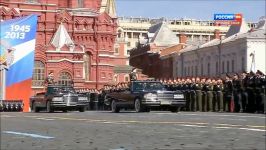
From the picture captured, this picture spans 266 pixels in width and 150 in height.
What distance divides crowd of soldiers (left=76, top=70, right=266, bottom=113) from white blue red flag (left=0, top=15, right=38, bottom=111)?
23661 millimetres

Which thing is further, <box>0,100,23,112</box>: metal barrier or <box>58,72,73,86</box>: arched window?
<box>58,72,73,86</box>: arched window

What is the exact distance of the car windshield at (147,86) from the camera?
2738 centimetres

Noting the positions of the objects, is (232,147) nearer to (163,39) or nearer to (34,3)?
(34,3)

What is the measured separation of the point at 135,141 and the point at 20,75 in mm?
42964

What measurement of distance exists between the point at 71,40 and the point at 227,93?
177 ft

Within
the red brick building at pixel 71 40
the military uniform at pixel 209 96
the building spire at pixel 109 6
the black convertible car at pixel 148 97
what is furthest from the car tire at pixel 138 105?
the building spire at pixel 109 6

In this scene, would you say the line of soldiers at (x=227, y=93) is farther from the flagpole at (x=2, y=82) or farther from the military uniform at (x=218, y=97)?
the flagpole at (x=2, y=82)

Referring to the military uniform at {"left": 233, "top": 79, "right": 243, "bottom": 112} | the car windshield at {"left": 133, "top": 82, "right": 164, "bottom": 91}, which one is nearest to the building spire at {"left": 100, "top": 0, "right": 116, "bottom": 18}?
the car windshield at {"left": 133, "top": 82, "right": 164, "bottom": 91}

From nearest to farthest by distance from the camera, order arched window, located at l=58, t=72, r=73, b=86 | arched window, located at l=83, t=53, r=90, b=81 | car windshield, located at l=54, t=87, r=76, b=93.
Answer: car windshield, located at l=54, t=87, r=76, b=93
arched window, located at l=58, t=72, r=73, b=86
arched window, located at l=83, t=53, r=90, b=81

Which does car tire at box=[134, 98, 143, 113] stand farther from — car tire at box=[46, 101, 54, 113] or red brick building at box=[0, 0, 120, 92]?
red brick building at box=[0, 0, 120, 92]

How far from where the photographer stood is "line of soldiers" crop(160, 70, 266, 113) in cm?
2447

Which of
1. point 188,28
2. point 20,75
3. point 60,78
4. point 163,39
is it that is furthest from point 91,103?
point 188,28

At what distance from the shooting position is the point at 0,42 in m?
49.9

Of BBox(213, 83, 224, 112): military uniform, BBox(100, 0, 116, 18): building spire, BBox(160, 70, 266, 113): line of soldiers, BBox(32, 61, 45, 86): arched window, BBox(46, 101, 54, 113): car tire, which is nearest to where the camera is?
BBox(160, 70, 266, 113): line of soldiers
